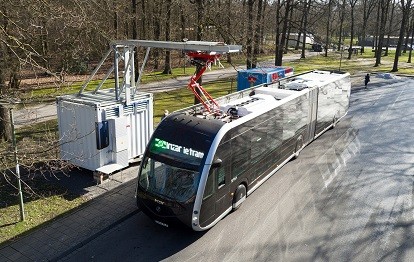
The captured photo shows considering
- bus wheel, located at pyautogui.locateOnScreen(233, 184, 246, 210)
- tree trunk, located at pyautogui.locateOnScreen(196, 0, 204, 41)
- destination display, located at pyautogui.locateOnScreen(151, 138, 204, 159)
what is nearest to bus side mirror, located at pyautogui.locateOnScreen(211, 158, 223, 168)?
destination display, located at pyautogui.locateOnScreen(151, 138, 204, 159)

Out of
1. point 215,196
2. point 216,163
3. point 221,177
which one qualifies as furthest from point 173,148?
point 215,196

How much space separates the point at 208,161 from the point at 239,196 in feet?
6.55

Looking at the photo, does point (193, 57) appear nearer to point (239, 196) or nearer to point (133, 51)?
point (133, 51)

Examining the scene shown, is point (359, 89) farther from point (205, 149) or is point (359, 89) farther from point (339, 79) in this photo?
point (205, 149)

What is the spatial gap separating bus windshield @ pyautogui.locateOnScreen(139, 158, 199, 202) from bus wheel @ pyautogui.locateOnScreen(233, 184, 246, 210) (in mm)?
1707

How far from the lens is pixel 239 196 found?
963 centimetres

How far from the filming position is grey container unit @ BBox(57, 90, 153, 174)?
1100cm

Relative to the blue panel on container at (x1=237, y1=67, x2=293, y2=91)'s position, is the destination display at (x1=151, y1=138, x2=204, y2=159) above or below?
below

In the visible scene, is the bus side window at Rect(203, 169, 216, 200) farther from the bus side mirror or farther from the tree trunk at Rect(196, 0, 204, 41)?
the tree trunk at Rect(196, 0, 204, 41)

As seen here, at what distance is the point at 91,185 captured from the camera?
1105 cm

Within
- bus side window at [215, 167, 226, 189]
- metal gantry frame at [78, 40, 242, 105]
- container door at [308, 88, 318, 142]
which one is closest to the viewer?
bus side window at [215, 167, 226, 189]

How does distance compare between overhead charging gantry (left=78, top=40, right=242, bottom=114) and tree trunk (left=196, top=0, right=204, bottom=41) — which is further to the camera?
tree trunk (left=196, top=0, right=204, bottom=41)

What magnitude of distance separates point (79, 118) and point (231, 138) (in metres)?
5.05

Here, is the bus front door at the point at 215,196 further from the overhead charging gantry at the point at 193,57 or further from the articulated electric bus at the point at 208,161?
the overhead charging gantry at the point at 193,57
